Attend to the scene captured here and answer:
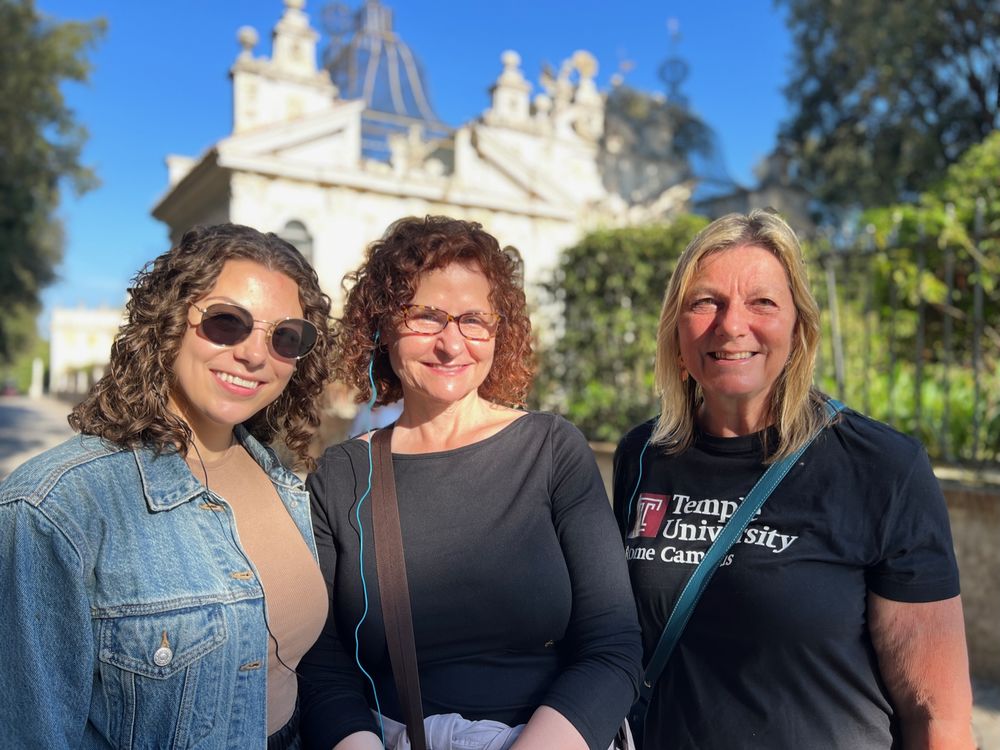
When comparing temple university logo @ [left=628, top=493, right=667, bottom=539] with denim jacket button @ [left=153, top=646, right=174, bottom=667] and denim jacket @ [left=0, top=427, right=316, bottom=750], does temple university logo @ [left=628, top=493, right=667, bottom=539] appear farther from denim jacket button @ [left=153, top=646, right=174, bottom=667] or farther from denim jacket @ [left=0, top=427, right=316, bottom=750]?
denim jacket button @ [left=153, top=646, right=174, bottom=667]

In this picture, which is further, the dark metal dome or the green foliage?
the dark metal dome

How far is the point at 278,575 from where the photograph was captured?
1.90 m

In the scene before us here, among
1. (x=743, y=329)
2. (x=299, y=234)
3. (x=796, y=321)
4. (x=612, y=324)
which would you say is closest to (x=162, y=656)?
(x=743, y=329)

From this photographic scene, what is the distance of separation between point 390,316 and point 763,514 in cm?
113

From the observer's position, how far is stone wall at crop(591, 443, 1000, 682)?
477 cm

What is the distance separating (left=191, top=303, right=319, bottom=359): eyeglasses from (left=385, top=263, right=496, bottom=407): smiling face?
0.30 m

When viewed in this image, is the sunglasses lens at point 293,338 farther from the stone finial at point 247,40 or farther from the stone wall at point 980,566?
the stone finial at point 247,40

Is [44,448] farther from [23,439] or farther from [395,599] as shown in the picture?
[395,599]

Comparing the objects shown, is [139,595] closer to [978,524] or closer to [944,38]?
[978,524]

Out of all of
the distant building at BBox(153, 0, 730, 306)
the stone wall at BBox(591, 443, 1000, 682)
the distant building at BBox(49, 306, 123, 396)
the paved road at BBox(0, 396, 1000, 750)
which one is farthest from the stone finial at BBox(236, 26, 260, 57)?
the distant building at BBox(49, 306, 123, 396)

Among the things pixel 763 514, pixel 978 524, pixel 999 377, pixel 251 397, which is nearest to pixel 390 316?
pixel 251 397

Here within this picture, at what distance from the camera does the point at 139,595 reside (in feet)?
5.32

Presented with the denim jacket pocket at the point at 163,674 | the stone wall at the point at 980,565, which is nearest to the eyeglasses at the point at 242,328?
the denim jacket pocket at the point at 163,674

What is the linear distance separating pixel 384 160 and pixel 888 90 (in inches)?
572
